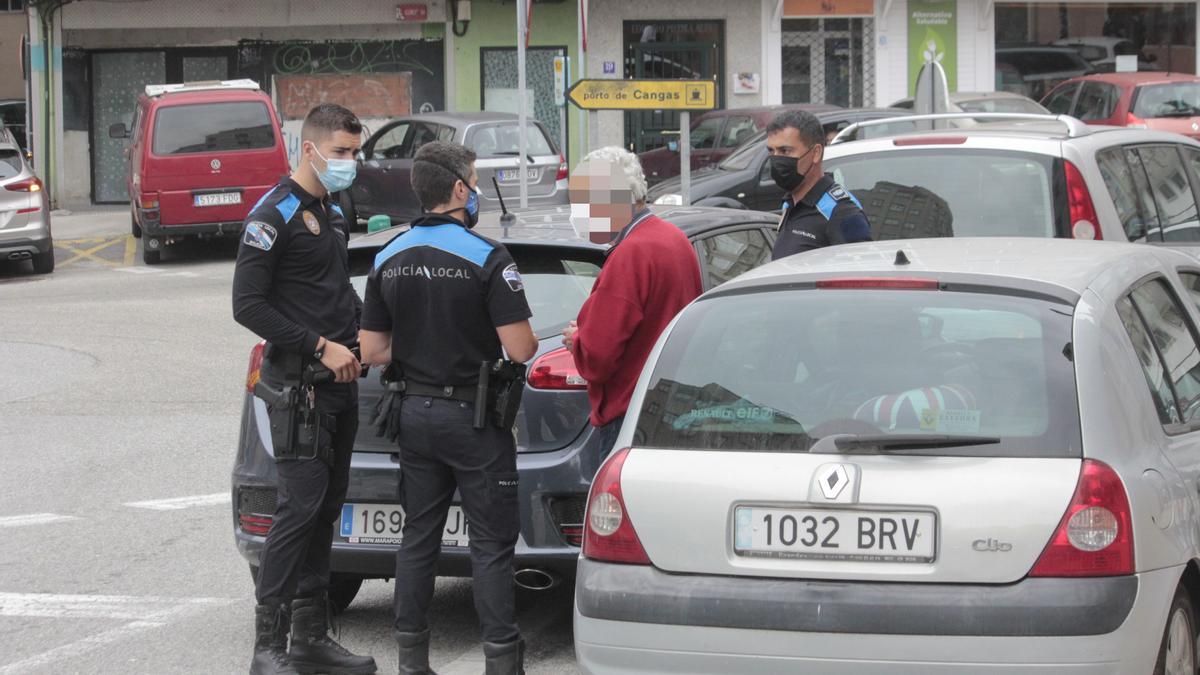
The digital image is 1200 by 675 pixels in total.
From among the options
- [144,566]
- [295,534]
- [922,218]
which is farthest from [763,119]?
[295,534]

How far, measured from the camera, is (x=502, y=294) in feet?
16.7

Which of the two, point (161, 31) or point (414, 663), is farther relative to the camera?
point (161, 31)

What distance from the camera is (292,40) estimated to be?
1110 inches

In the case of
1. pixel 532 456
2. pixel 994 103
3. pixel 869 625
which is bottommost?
pixel 869 625

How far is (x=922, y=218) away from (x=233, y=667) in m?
3.96

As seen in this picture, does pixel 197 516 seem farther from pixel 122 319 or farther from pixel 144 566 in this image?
pixel 122 319

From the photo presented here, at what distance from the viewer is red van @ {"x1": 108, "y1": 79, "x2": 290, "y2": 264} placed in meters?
19.2

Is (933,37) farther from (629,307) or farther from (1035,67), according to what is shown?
(629,307)

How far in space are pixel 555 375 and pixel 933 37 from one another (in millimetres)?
25339

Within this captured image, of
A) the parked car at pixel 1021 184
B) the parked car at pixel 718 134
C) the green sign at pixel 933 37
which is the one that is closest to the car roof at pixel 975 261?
the parked car at pixel 1021 184

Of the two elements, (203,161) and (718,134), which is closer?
(203,161)

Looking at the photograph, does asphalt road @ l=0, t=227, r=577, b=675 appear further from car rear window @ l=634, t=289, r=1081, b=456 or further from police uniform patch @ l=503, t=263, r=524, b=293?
car rear window @ l=634, t=289, r=1081, b=456

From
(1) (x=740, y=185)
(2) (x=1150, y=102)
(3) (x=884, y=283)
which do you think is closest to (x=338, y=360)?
(3) (x=884, y=283)

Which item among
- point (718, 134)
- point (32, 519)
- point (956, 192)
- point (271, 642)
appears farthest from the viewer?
point (718, 134)
